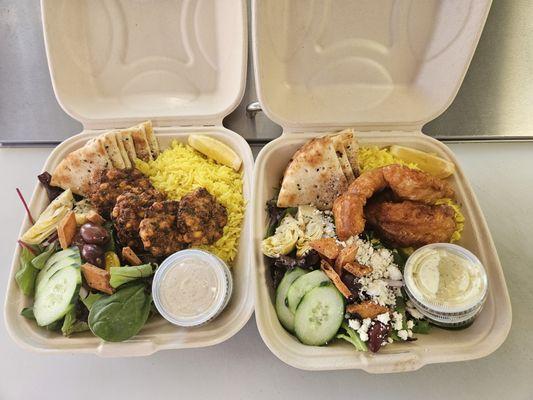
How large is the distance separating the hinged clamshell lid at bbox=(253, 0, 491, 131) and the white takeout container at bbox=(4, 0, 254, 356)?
7.8 inches

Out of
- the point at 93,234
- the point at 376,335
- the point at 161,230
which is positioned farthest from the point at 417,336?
the point at 93,234

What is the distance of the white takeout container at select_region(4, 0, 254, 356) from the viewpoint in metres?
1.95

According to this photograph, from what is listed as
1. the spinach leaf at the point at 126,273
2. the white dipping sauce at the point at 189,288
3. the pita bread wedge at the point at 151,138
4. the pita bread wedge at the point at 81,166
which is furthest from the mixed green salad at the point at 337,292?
the pita bread wedge at the point at 81,166

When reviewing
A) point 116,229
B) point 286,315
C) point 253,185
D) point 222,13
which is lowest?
point 286,315

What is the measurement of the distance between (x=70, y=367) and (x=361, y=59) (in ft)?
6.51

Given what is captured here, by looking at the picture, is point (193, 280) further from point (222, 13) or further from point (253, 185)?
point (222, 13)

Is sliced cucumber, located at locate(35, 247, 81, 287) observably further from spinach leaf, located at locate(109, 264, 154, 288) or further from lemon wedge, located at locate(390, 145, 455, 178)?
lemon wedge, located at locate(390, 145, 455, 178)

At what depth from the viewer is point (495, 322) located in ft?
4.87

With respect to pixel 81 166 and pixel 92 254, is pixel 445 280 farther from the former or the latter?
pixel 81 166

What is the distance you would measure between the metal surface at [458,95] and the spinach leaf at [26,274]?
0.94m

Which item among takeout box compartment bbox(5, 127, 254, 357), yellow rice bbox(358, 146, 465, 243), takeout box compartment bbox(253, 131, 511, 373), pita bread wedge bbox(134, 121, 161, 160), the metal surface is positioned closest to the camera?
takeout box compartment bbox(253, 131, 511, 373)

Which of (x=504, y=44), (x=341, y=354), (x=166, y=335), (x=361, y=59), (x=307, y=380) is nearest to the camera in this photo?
(x=341, y=354)

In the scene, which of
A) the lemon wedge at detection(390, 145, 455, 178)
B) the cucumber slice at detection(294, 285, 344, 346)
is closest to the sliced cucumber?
the cucumber slice at detection(294, 285, 344, 346)

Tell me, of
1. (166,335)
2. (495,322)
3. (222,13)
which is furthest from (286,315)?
(222,13)
